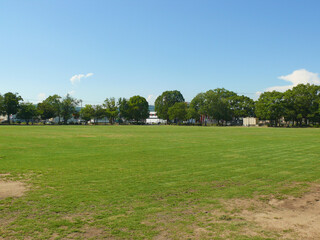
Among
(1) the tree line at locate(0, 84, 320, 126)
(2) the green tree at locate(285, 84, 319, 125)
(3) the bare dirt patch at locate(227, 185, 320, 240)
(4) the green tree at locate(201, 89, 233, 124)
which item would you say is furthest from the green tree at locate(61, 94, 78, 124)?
(3) the bare dirt patch at locate(227, 185, 320, 240)

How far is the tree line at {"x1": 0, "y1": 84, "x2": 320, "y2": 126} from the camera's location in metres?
97.5

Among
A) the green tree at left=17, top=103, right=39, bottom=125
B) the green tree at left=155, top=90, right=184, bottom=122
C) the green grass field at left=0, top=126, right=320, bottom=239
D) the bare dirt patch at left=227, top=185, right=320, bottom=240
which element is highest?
the green tree at left=155, top=90, right=184, bottom=122

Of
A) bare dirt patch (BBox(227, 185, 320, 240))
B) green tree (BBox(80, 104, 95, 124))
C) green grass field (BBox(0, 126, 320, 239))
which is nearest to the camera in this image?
green grass field (BBox(0, 126, 320, 239))

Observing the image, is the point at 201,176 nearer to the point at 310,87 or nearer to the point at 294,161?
the point at 294,161

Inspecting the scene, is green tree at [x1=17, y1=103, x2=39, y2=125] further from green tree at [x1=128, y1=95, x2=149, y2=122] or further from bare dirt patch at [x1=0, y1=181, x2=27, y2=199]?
bare dirt patch at [x1=0, y1=181, x2=27, y2=199]

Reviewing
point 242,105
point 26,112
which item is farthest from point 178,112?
point 26,112

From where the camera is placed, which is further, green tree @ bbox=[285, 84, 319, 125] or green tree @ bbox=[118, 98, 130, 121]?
green tree @ bbox=[118, 98, 130, 121]

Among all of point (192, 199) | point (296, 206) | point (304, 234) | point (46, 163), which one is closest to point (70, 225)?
point (192, 199)

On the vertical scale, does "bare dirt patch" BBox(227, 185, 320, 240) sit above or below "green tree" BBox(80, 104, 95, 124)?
below

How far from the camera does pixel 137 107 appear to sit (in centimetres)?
13762

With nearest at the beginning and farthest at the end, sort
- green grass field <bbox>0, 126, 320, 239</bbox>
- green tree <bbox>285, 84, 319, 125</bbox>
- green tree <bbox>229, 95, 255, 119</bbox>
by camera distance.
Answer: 1. green grass field <bbox>0, 126, 320, 239</bbox>
2. green tree <bbox>285, 84, 319, 125</bbox>
3. green tree <bbox>229, 95, 255, 119</bbox>

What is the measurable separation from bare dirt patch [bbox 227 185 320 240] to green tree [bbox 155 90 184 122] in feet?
441

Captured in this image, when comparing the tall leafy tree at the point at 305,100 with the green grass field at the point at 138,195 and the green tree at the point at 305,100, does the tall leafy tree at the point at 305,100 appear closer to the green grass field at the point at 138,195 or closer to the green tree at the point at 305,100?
the green tree at the point at 305,100

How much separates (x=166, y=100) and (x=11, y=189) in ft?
453
